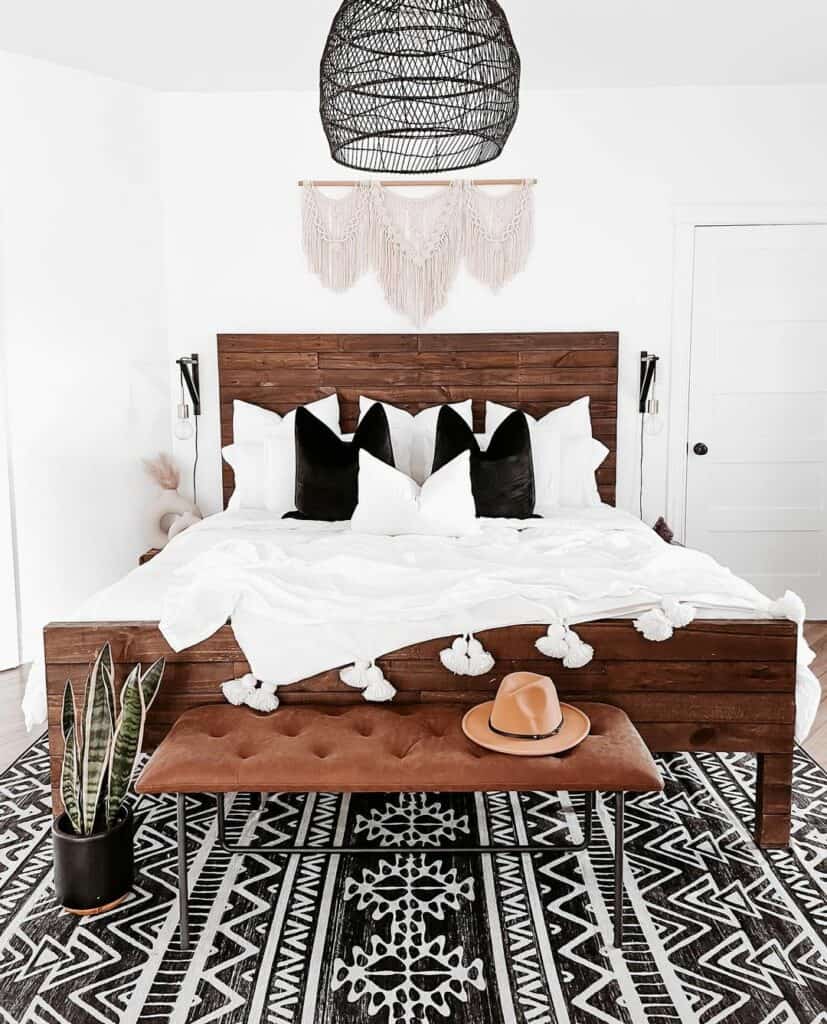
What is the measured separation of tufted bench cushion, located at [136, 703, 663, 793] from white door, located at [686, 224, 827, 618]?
2.71m

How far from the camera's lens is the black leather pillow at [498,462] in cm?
386

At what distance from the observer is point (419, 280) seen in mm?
4520

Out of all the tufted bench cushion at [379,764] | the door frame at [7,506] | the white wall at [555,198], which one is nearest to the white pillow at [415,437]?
the white wall at [555,198]

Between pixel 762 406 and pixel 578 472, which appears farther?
pixel 762 406

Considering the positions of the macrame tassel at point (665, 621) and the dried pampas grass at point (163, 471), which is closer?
the macrame tassel at point (665, 621)

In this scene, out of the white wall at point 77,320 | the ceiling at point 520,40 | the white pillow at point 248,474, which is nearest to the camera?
the ceiling at point 520,40

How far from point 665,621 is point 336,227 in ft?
9.46

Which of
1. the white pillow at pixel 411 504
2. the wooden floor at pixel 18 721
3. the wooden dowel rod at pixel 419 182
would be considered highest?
the wooden dowel rod at pixel 419 182

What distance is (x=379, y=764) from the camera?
2016mm

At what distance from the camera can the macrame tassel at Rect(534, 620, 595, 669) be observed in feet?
7.77

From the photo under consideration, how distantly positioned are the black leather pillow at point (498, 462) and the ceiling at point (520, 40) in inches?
61.8

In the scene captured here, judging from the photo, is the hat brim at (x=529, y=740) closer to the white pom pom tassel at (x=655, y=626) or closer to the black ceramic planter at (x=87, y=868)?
the white pom pom tassel at (x=655, y=626)

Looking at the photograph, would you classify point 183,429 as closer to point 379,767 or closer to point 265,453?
point 265,453

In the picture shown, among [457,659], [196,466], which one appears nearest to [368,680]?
[457,659]
